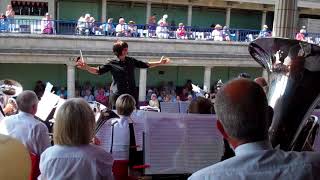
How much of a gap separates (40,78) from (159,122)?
2023 centimetres

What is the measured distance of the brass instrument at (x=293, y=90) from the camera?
135 inches

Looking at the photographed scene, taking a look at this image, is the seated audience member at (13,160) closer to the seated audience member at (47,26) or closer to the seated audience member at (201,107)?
the seated audience member at (201,107)

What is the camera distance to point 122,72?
6047 mm

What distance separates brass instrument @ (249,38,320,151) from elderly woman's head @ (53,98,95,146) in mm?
1305

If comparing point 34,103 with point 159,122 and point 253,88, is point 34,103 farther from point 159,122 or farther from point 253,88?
point 253,88

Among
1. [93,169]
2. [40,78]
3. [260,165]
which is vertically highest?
[260,165]

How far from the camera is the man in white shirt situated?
3785mm

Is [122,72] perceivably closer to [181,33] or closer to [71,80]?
[71,80]

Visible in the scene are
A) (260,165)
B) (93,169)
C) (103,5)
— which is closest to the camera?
(260,165)

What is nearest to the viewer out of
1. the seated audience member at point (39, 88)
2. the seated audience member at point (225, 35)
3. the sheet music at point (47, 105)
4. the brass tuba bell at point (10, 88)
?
the sheet music at point (47, 105)

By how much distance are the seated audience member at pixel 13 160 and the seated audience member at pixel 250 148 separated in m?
0.67

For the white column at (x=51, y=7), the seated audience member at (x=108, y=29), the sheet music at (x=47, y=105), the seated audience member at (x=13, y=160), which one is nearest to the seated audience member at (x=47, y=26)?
the seated audience member at (x=108, y=29)

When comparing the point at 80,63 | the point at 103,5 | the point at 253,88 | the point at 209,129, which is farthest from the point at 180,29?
the point at 253,88

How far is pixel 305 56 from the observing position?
3668 mm
